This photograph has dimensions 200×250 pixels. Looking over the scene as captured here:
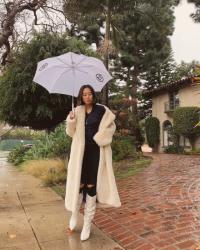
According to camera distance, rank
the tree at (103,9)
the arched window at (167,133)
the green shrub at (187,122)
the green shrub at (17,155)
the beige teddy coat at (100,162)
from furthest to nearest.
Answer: the arched window at (167,133)
the green shrub at (187,122)
the green shrub at (17,155)
the tree at (103,9)
the beige teddy coat at (100,162)

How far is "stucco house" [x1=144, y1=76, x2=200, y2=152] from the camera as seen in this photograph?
26.3 meters

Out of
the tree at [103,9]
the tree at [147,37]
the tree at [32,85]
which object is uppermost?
the tree at [147,37]

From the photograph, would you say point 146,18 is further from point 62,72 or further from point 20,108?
point 62,72

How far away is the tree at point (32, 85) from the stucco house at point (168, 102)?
41.2ft

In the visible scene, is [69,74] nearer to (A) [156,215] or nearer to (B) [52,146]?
(A) [156,215]

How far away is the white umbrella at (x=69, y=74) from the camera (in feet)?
18.2

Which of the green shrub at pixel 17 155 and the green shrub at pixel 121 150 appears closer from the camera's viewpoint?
the green shrub at pixel 121 150

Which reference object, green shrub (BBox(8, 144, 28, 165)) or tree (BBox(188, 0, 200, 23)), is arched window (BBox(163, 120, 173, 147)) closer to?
green shrub (BBox(8, 144, 28, 165))

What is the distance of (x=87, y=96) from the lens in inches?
200

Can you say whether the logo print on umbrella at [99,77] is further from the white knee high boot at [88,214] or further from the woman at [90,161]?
the white knee high boot at [88,214]

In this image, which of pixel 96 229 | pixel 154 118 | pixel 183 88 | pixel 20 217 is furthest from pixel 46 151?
pixel 154 118

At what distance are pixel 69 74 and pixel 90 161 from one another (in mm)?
1341

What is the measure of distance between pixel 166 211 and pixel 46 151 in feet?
34.3

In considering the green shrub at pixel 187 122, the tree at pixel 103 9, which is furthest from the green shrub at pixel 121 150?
the green shrub at pixel 187 122
